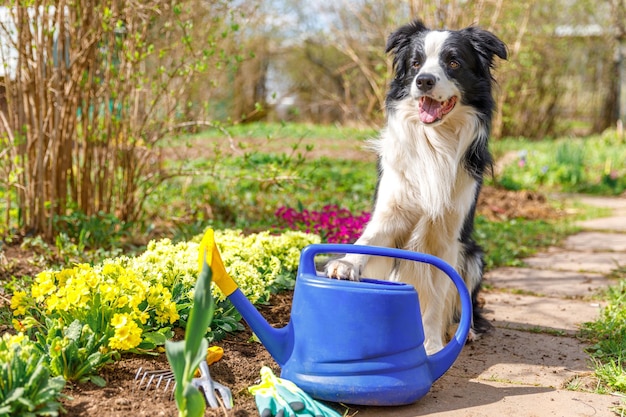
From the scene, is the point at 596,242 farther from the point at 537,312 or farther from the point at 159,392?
the point at 159,392

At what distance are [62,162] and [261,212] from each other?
186 centimetres

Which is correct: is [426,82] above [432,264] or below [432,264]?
above

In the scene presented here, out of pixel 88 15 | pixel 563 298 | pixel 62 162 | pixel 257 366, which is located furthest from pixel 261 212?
pixel 257 366

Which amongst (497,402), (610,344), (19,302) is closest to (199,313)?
(19,302)

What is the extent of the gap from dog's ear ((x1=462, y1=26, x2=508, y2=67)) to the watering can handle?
1.19 metres

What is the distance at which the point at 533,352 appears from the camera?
3141 millimetres

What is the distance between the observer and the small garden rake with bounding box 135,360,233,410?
2.17 meters

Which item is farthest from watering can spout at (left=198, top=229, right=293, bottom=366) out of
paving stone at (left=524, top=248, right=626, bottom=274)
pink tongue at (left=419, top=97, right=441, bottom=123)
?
paving stone at (left=524, top=248, right=626, bottom=274)

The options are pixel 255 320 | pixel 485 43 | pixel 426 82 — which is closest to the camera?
pixel 255 320

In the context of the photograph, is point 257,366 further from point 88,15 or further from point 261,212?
point 261,212

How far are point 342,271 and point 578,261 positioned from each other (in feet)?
11.0

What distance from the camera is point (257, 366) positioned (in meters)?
2.58

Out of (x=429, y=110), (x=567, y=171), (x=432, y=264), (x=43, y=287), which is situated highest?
(x=429, y=110)

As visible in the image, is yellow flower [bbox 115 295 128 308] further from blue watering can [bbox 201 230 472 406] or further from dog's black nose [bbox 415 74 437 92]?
dog's black nose [bbox 415 74 437 92]
